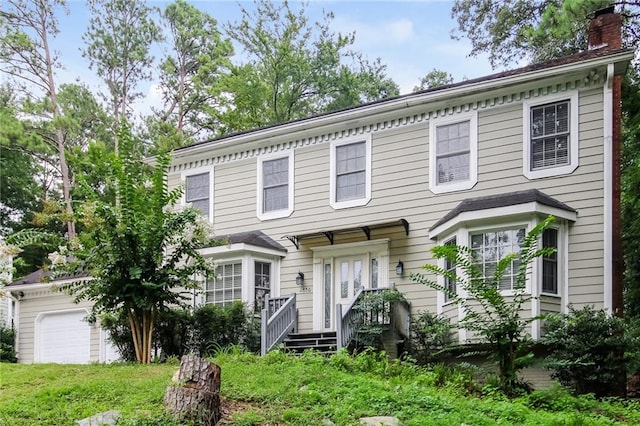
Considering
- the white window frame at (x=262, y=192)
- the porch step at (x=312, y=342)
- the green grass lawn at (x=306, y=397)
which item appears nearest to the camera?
the green grass lawn at (x=306, y=397)

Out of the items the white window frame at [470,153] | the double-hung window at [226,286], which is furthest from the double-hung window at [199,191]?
the white window frame at [470,153]

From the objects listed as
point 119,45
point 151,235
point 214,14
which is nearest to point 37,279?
point 151,235

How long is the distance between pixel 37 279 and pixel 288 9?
46.1 feet

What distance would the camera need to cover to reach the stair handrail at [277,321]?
11.4 m

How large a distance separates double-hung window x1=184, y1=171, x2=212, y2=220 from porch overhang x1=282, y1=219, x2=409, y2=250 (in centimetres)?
254

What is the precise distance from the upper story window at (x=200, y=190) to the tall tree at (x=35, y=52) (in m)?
11.4

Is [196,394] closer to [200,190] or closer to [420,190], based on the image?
[420,190]

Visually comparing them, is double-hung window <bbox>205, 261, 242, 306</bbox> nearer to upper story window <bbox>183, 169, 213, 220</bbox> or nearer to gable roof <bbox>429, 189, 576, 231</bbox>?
upper story window <bbox>183, 169, 213, 220</bbox>

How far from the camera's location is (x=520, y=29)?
19.6 m

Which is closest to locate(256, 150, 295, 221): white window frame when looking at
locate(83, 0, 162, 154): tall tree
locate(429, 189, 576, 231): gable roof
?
locate(429, 189, 576, 231): gable roof

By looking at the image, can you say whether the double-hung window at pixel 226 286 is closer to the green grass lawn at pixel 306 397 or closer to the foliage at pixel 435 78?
the green grass lawn at pixel 306 397

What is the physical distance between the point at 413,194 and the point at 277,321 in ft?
11.6

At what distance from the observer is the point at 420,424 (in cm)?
592

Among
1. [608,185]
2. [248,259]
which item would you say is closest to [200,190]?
[248,259]
